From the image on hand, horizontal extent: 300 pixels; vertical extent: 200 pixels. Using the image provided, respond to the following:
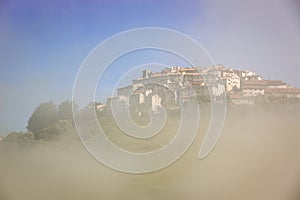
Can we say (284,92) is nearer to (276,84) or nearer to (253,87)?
(276,84)

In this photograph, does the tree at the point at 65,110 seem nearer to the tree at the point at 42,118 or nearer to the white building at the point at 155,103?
the tree at the point at 42,118

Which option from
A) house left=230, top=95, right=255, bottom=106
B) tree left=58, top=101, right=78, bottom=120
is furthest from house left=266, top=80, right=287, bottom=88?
tree left=58, top=101, right=78, bottom=120

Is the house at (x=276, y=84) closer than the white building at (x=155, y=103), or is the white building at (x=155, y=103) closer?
the white building at (x=155, y=103)

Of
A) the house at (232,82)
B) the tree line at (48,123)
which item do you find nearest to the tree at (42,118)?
the tree line at (48,123)

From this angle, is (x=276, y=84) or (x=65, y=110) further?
(x=276, y=84)

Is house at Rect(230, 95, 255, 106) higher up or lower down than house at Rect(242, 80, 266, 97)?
lower down

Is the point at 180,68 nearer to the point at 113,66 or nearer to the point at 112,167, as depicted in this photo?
the point at 113,66

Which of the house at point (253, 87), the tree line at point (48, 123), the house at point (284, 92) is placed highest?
the house at point (253, 87)

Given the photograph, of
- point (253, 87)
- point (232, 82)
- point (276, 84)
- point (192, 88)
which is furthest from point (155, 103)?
point (276, 84)

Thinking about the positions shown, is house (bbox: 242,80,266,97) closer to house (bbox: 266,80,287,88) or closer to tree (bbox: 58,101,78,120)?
house (bbox: 266,80,287,88)

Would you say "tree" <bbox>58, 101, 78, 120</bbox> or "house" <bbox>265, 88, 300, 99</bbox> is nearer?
"tree" <bbox>58, 101, 78, 120</bbox>
